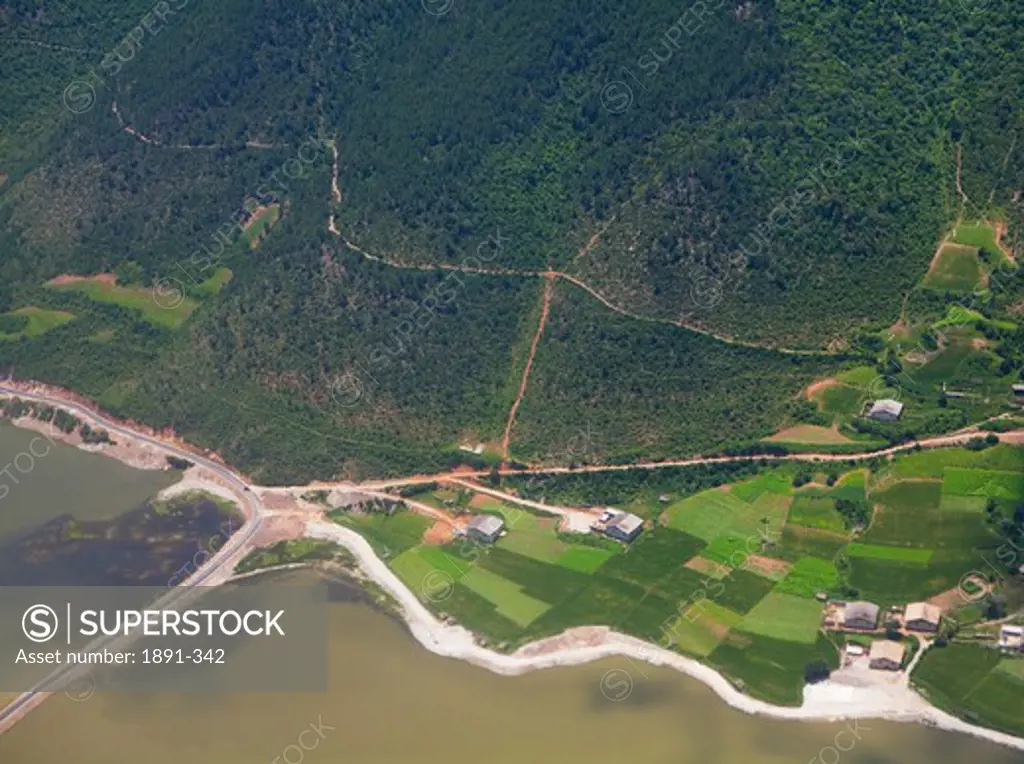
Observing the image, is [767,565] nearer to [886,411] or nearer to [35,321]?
[886,411]

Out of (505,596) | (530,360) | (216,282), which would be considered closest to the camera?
(505,596)

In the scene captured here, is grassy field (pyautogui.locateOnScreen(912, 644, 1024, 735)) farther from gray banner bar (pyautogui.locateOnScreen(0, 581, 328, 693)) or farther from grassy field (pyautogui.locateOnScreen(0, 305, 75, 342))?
grassy field (pyautogui.locateOnScreen(0, 305, 75, 342))

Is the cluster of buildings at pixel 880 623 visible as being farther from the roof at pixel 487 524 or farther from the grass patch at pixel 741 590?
the roof at pixel 487 524

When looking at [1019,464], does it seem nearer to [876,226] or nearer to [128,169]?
[876,226]

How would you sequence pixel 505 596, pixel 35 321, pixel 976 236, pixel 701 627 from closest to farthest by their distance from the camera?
pixel 701 627
pixel 505 596
pixel 976 236
pixel 35 321

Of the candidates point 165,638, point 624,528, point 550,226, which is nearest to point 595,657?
point 624,528

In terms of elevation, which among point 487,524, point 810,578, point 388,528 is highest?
point 388,528

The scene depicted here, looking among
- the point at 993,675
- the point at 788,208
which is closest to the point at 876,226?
the point at 788,208

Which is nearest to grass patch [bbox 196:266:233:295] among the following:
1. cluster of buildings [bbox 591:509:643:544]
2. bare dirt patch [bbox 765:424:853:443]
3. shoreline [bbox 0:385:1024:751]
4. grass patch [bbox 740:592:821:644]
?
shoreline [bbox 0:385:1024:751]

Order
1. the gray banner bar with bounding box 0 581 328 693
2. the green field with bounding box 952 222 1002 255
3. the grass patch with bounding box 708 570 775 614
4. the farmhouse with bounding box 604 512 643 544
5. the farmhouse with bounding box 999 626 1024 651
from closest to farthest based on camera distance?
1. the farmhouse with bounding box 999 626 1024 651
2. the gray banner bar with bounding box 0 581 328 693
3. the grass patch with bounding box 708 570 775 614
4. the farmhouse with bounding box 604 512 643 544
5. the green field with bounding box 952 222 1002 255
